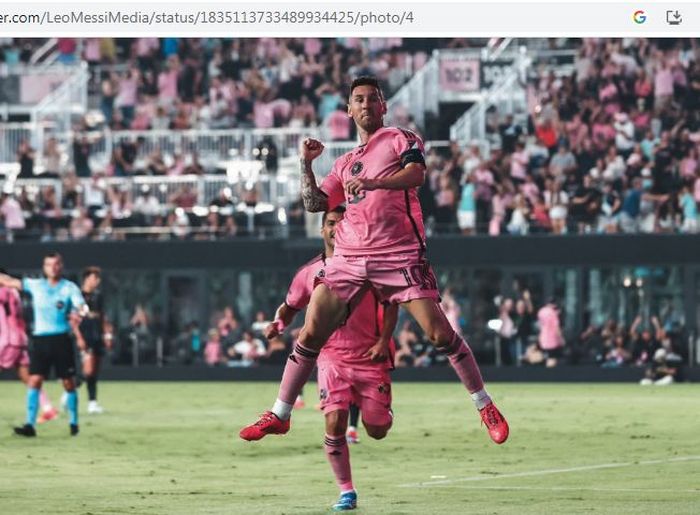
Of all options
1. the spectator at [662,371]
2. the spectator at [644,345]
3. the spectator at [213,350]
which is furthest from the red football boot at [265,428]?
the spectator at [213,350]

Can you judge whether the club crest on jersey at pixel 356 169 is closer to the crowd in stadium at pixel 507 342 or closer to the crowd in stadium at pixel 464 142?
the crowd in stadium at pixel 507 342

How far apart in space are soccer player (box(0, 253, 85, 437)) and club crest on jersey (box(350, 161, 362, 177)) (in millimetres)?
A: 9177

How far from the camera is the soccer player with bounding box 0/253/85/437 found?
1966cm

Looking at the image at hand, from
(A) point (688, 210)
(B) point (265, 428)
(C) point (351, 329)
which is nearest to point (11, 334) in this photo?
(C) point (351, 329)

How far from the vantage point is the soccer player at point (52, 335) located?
19656mm

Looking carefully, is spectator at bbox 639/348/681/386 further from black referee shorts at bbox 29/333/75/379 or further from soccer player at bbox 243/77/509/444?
soccer player at bbox 243/77/509/444

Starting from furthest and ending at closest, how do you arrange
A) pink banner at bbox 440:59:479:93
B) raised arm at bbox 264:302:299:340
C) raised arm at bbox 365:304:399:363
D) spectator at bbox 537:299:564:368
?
pink banner at bbox 440:59:479:93
spectator at bbox 537:299:564:368
raised arm at bbox 365:304:399:363
raised arm at bbox 264:302:299:340

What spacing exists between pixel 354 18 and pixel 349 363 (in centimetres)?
237

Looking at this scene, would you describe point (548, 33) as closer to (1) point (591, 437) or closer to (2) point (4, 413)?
(1) point (591, 437)

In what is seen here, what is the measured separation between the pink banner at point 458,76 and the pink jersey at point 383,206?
26885 mm

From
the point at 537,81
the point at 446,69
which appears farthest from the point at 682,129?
the point at 446,69

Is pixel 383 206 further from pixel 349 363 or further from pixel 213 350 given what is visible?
pixel 213 350

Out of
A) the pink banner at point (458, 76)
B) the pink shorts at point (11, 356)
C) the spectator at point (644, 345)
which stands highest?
the pink banner at point (458, 76)

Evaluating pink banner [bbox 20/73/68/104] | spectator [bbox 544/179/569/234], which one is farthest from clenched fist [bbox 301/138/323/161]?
pink banner [bbox 20/73/68/104]
